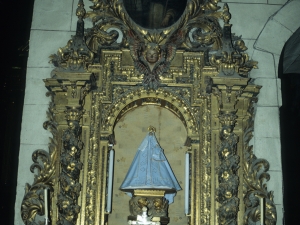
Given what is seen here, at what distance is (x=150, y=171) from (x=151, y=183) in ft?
0.58

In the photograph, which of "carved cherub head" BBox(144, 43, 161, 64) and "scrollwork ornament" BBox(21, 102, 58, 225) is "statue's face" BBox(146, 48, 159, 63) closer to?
"carved cherub head" BBox(144, 43, 161, 64)

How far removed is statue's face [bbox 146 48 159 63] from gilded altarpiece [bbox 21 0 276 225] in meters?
0.01

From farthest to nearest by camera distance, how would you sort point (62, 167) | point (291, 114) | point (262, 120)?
point (291, 114) → point (262, 120) → point (62, 167)

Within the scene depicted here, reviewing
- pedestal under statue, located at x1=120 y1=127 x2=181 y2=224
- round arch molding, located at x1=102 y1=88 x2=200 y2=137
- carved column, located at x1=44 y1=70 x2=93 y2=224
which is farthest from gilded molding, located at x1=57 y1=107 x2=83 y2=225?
pedestal under statue, located at x1=120 y1=127 x2=181 y2=224

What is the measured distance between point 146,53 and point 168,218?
202 centimetres

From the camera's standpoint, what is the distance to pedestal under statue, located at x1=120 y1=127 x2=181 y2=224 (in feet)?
20.4

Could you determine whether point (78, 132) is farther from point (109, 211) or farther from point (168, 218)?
point (168, 218)

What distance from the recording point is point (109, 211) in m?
6.28

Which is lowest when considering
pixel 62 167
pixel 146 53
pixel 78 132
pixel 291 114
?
pixel 62 167

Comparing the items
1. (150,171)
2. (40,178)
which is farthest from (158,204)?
(40,178)

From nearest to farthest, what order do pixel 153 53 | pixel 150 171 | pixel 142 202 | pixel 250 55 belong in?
pixel 142 202 → pixel 150 171 → pixel 153 53 → pixel 250 55

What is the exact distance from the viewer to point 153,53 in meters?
6.62

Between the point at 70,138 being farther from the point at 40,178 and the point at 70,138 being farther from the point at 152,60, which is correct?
the point at 152,60

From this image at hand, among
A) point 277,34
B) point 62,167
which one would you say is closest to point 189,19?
point 277,34
